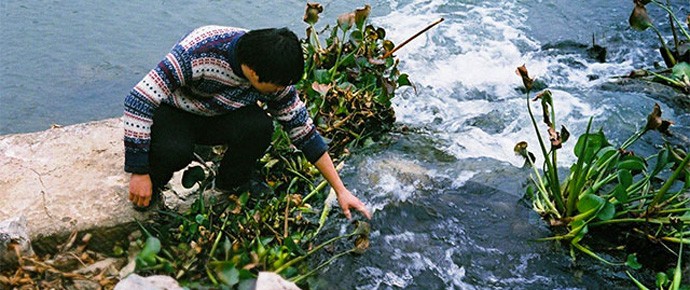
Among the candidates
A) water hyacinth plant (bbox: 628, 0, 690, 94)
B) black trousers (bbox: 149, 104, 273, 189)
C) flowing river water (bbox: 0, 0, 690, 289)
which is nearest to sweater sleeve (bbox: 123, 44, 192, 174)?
black trousers (bbox: 149, 104, 273, 189)

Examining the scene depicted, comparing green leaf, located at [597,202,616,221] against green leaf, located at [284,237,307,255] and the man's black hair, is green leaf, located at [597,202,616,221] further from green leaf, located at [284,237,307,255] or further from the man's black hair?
the man's black hair

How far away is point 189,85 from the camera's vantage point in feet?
6.78

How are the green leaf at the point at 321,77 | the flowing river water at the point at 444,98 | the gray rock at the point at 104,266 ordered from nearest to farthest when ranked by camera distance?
the gray rock at the point at 104,266 < the flowing river water at the point at 444,98 < the green leaf at the point at 321,77

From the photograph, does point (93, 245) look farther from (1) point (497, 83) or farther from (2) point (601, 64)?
(2) point (601, 64)

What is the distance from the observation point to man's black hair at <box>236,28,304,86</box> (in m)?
1.78

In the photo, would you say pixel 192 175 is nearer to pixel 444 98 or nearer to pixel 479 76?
pixel 444 98

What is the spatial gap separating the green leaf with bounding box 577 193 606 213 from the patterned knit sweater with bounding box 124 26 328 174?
1134mm

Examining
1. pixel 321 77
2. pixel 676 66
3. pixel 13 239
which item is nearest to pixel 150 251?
pixel 13 239

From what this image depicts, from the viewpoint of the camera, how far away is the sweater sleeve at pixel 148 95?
6.45 ft

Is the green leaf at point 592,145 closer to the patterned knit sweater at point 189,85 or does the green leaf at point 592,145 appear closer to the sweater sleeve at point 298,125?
the sweater sleeve at point 298,125

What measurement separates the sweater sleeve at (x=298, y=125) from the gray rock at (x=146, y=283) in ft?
2.25

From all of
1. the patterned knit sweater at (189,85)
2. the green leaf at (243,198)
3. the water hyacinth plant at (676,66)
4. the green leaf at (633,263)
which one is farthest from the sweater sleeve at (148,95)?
the water hyacinth plant at (676,66)

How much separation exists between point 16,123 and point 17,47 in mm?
988

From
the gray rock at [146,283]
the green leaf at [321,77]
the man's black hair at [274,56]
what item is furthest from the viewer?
the green leaf at [321,77]
